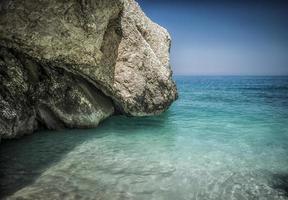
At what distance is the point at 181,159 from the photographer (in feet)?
30.8

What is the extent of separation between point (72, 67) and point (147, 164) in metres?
5.40

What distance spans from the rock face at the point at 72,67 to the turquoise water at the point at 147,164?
1055 millimetres

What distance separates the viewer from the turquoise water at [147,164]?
6.81 metres

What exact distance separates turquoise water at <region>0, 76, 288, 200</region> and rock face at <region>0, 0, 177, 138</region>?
1055 millimetres

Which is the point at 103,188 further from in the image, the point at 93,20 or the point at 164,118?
the point at 164,118

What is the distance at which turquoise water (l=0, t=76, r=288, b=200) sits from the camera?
6812mm

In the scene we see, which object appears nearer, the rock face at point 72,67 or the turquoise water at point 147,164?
the turquoise water at point 147,164

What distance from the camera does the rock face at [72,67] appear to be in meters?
8.99

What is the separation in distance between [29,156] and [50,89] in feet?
12.1

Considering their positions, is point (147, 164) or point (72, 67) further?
point (72, 67)

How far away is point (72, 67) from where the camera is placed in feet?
38.4

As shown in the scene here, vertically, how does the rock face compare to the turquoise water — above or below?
above

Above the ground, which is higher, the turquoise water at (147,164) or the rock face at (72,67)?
the rock face at (72,67)

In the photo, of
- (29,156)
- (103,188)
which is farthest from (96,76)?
(103,188)
